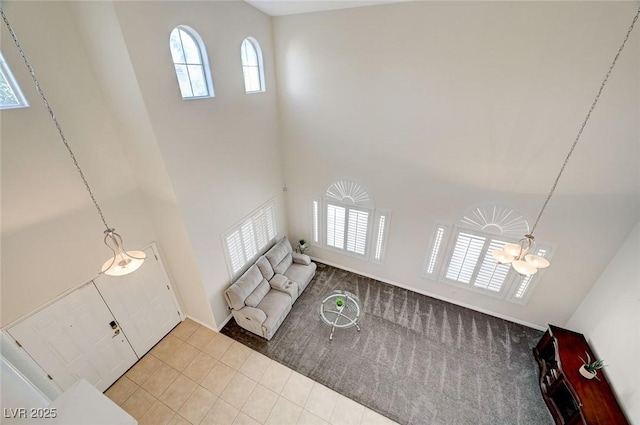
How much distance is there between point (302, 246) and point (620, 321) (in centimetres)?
684

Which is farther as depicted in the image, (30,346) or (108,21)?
(30,346)

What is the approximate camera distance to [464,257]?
6.27m

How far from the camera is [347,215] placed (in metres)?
7.22

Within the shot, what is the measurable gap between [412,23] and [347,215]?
14.4ft

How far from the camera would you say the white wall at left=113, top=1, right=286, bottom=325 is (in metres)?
3.76

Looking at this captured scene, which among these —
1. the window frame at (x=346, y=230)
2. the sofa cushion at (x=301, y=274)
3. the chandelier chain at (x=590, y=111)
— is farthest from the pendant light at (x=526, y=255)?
the sofa cushion at (x=301, y=274)

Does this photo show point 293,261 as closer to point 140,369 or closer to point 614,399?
point 140,369

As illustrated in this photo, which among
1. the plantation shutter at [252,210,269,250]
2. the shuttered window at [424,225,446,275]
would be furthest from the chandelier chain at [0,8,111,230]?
the shuttered window at [424,225,446,275]

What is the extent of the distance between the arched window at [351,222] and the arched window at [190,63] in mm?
3678

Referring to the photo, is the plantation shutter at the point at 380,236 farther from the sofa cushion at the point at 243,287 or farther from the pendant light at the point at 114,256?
the pendant light at the point at 114,256

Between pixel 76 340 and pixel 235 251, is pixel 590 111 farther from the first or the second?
pixel 76 340

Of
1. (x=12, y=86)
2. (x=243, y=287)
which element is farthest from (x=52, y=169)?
(x=243, y=287)

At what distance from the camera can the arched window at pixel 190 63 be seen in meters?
4.20

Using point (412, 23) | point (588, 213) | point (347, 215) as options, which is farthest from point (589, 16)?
point (347, 215)
